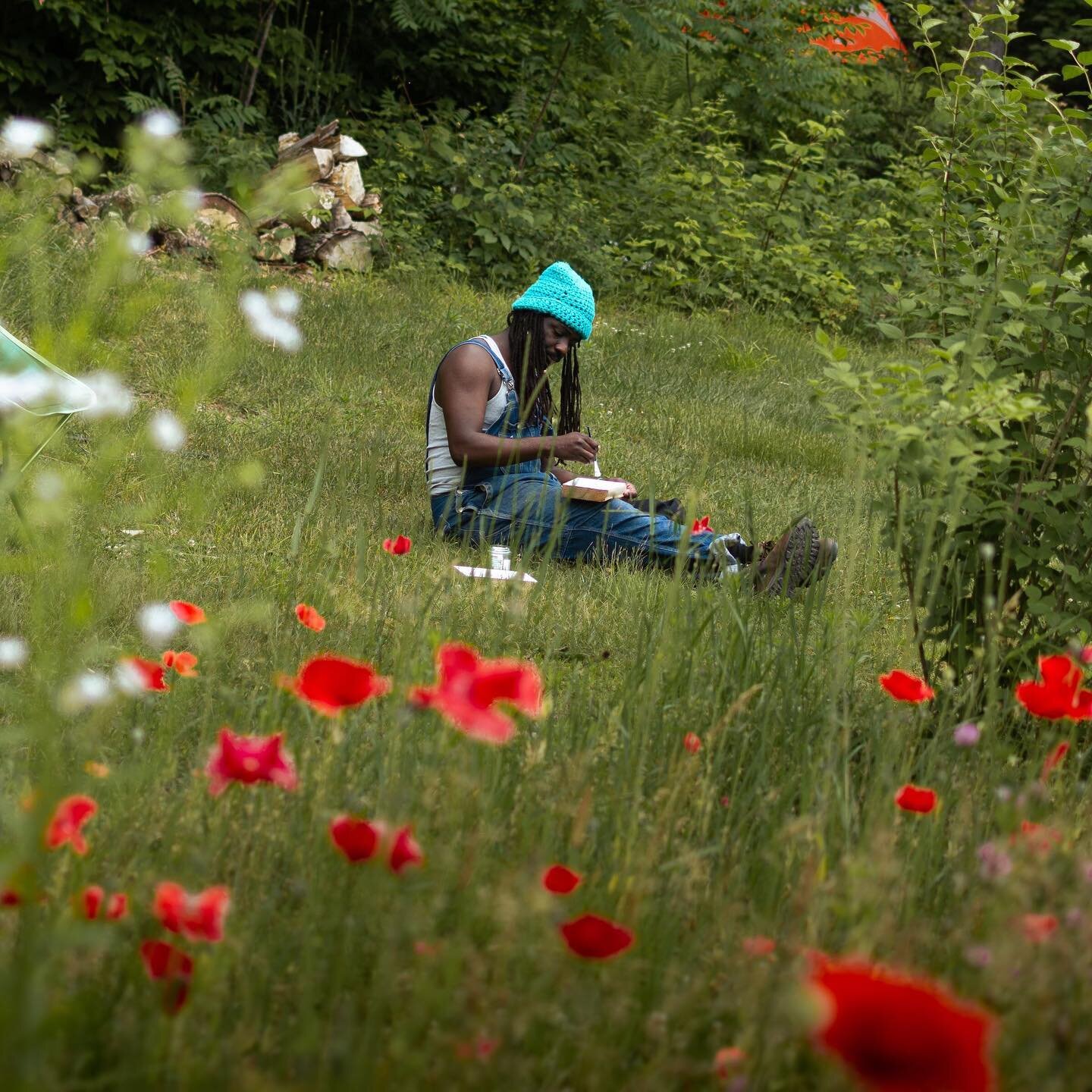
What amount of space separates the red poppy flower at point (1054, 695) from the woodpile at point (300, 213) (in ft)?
21.1

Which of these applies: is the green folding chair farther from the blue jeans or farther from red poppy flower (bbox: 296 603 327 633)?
the blue jeans

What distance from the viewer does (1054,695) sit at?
1.67 m

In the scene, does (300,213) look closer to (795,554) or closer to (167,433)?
(795,554)

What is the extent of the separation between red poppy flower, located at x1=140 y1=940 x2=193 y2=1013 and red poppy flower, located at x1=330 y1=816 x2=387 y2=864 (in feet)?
0.55

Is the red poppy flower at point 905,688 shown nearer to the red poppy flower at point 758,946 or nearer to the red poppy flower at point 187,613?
the red poppy flower at point 758,946

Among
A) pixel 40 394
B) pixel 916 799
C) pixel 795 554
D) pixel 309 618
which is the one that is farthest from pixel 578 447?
pixel 916 799

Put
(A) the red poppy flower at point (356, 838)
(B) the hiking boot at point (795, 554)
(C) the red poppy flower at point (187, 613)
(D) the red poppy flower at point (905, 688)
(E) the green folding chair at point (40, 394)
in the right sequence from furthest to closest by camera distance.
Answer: (B) the hiking boot at point (795, 554) → (E) the green folding chair at point (40, 394) → (C) the red poppy flower at point (187, 613) → (D) the red poppy flower at point (905, 688) → (A) the red poppy flower at point (356, 838)

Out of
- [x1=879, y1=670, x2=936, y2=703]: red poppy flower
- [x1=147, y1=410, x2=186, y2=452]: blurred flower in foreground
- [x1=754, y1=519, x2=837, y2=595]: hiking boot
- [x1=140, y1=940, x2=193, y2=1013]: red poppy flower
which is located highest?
[x1=147, y1=410, x2=186, y2=452]: blurred flower in foreground

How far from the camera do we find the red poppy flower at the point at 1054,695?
1669 millimetres

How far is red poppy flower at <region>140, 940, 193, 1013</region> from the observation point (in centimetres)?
118

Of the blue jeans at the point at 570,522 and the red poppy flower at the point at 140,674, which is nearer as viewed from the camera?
the red poppy flower at the point at 140,674

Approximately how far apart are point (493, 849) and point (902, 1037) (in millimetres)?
960

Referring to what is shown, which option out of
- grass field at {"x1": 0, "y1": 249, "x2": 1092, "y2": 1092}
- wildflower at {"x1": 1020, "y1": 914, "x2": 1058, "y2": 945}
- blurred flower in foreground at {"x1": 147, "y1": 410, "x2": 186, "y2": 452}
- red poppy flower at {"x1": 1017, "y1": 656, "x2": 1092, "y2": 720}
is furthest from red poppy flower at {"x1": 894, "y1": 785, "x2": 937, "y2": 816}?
blurred flower in foreground at {"x1": 147, "y1": 410, "x2": 186, "y2": 452}

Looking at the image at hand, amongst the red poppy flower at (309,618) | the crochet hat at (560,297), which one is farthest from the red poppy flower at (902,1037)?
the crochet hat at (560,297)
